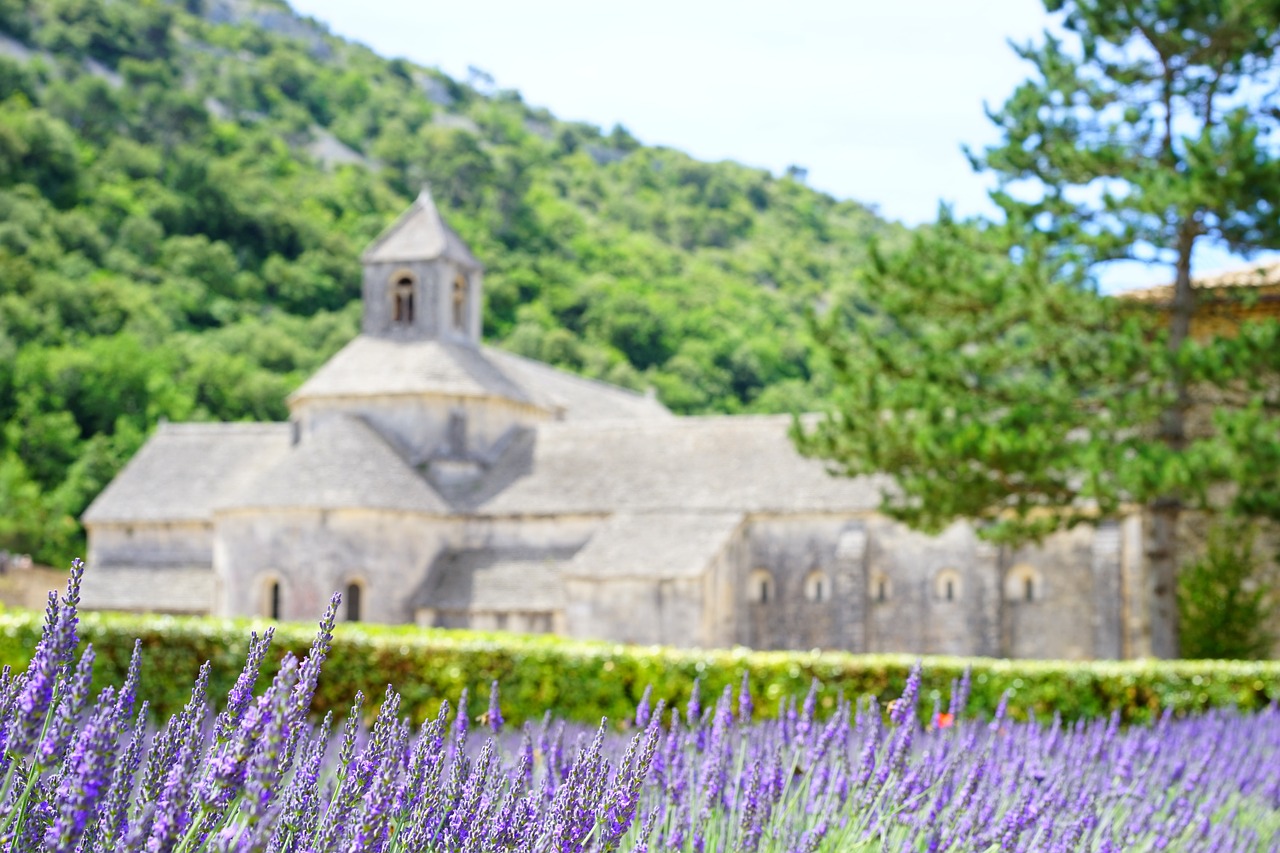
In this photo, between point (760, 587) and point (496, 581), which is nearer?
point (760, 587)

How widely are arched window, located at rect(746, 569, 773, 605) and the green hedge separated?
16.0 meters

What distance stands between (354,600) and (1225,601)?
19.2 metres

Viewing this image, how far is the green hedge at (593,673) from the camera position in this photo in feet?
50.3

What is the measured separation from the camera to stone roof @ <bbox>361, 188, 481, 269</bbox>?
38.9m

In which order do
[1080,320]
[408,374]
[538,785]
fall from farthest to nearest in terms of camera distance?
1. [408,374]
2. [1080,320]
3. [538,785]

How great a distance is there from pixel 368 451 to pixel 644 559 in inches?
325

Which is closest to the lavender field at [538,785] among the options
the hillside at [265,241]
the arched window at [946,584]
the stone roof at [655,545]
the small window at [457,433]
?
the stone roof at [655,545]

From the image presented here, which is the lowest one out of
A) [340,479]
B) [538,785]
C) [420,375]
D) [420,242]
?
[538,785]

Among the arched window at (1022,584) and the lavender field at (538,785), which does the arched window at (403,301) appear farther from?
the lavender field at (538,785)

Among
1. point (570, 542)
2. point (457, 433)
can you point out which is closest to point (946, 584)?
point (570, 542)

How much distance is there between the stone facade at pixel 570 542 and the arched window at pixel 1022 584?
34 millimetres

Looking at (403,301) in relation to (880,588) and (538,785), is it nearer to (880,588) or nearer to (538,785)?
(880,588)

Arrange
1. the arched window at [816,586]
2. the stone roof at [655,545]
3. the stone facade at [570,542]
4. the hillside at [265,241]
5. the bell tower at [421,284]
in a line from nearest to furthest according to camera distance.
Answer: the stone roof at [655,545] < the stone facade at [570,542] < the arched window at [816,586] < the bell tower at [421,284] < the hillside at [265,241]

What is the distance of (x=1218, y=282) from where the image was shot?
2284 centimetres
